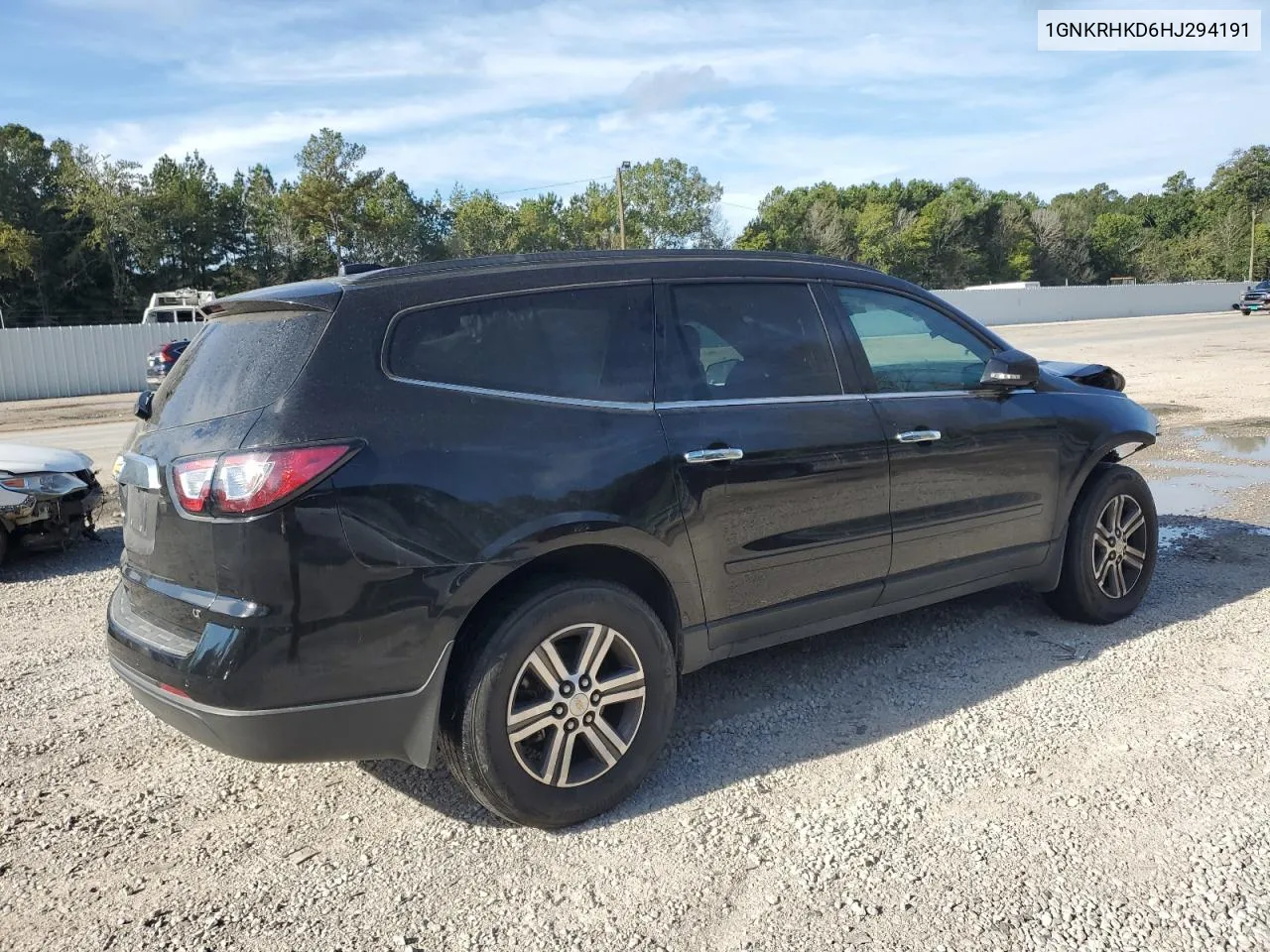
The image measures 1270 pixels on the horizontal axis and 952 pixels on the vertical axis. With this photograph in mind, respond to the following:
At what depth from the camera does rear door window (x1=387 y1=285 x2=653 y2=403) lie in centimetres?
313

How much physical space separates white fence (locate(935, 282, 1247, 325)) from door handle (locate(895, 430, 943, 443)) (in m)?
46.3

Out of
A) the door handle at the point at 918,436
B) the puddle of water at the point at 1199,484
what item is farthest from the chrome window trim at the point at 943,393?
the puddle of water at the point at 1199,484

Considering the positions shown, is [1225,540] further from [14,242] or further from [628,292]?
[14,242]

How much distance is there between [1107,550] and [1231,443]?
281 inches

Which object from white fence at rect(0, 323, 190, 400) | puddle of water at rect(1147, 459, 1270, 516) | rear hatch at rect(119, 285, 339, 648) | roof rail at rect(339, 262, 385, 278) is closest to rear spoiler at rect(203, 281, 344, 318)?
rear hatch at rect(119, 285, 339, 648)

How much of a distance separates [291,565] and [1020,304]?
179 ft

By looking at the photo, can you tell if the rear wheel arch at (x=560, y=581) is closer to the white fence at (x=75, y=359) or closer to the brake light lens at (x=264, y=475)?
the brake light lens at (x=264, y=475)

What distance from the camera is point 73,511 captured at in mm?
6922

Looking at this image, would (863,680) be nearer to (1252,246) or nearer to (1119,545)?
(1119,545)

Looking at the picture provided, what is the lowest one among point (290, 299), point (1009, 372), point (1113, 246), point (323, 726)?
point (323, 726)

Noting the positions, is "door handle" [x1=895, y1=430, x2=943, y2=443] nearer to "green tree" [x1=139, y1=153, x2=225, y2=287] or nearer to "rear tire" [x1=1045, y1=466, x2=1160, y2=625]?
"rear tire" [x1=1045, y1=466, x2=1160, y2=625]

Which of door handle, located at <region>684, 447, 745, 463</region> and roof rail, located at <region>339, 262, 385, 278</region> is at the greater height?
roof rail, located at <region>339, 262, 385, 278</region>

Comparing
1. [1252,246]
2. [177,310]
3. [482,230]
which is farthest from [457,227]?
[1252,246]

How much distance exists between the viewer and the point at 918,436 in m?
4.14
